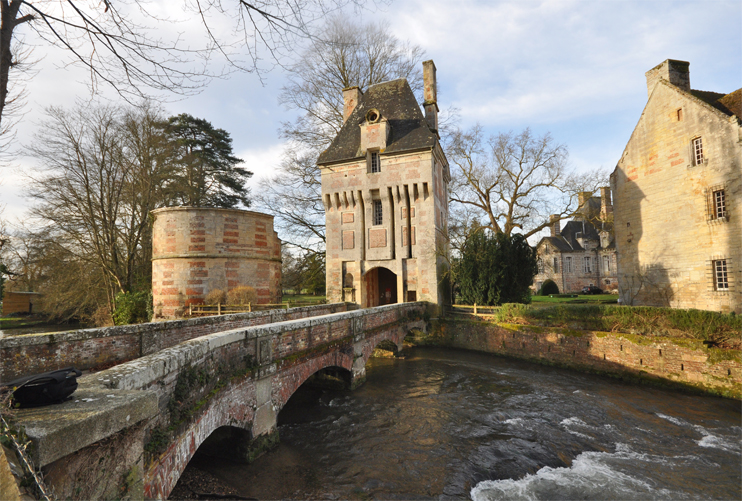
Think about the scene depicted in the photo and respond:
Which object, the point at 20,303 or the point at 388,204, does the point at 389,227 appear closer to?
the point at 388,204

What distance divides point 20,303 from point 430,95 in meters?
37.2

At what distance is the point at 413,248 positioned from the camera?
807 inches

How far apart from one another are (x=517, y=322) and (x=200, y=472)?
1382 cm

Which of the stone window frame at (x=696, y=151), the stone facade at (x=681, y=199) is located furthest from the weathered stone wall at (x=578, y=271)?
the stone window frame at (x=696, y=151)

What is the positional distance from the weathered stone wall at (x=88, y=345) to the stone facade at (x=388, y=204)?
12.4 m

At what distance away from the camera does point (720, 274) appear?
1547 cm

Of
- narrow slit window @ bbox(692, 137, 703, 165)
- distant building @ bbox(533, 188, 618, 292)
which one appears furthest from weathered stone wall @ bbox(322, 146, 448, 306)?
distant building @ bbox(533, 188, 618, 292)

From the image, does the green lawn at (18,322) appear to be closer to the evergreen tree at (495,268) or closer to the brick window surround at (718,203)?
the evergreen tree at (495,268)

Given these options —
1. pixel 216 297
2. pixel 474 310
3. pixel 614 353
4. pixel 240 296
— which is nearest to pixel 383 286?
pixel 474 310

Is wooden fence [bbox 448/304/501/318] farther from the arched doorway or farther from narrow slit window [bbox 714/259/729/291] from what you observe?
narrow slit window [bbox 714/259/729/291]

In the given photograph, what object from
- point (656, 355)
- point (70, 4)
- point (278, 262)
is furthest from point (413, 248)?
point (70, 4)

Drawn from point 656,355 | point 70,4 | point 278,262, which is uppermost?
point 70,4

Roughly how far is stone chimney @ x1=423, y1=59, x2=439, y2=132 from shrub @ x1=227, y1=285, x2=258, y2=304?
565 inches

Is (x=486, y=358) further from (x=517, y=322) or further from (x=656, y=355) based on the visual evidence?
(x=656, y=355)
